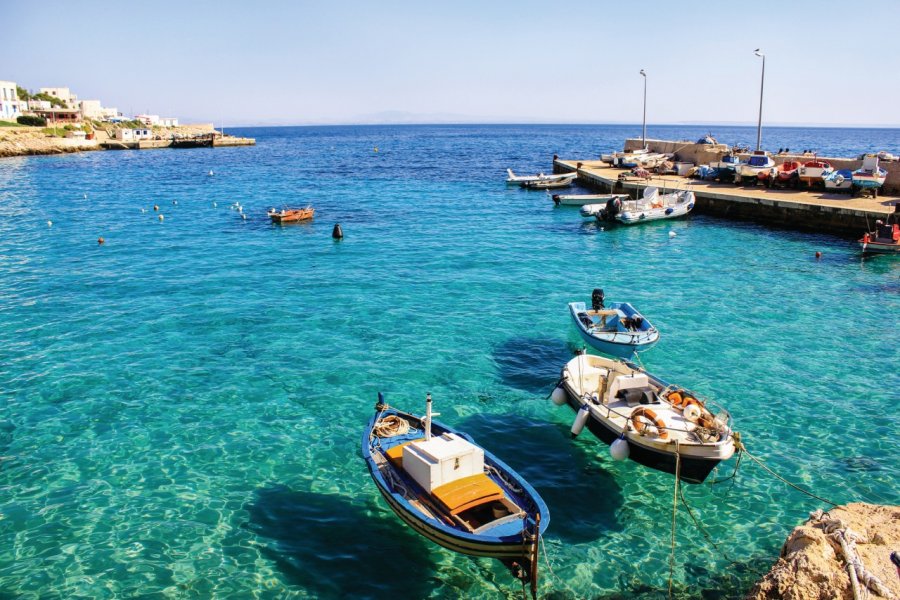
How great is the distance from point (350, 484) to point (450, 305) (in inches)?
538

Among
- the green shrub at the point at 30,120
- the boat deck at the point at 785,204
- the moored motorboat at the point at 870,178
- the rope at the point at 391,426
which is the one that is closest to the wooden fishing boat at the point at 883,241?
the boat deck at the point at 785,204

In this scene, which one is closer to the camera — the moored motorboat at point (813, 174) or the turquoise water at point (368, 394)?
the turquoise water at point (368, 394)

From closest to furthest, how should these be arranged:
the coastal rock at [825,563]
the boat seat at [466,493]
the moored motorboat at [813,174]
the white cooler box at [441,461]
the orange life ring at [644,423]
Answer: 1. the coastal rock at [825,563]
2. the boat seat at [466,493]
3. the white cooler box at [441,461]
4. the orange life ring at [644,423]
5. the moored motorboat at [813,174]

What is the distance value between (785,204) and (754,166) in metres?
11.2

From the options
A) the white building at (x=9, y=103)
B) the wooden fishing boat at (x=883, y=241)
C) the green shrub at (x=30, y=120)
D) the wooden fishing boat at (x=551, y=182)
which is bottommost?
the wooden fishing boat at (x=883, y=241)

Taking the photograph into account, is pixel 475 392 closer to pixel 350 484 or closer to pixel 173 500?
pixel 350 484

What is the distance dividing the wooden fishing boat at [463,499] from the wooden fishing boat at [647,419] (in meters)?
3.31

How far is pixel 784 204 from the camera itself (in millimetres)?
42438

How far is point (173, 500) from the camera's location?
13.7 meters

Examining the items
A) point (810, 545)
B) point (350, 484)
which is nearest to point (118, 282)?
point (350, 484)

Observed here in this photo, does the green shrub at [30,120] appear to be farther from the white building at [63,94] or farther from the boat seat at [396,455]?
the boat seat at [396,455]

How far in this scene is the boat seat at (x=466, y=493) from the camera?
11.0 meters

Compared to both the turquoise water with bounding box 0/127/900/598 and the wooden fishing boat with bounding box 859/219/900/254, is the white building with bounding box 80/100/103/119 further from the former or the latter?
the wooden fishing boat with bounding box 859/219/900/254

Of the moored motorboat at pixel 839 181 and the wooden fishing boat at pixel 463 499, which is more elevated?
the moored motorboat at pixel 839 181
